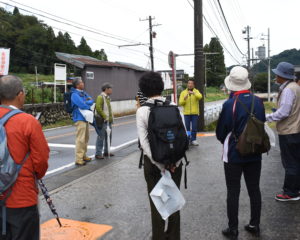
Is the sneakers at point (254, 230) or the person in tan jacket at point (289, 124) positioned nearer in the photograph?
the sneakers at point (254, 230)

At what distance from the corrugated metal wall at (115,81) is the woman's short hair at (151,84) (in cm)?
1893

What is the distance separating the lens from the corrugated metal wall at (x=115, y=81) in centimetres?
2256

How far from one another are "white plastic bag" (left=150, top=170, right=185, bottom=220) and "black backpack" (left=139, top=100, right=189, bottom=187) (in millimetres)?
156

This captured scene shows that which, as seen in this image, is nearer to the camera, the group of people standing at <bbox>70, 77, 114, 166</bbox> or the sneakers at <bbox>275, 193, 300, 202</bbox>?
the sneakers at <bbox>275, 193, 300, 202</bbox>

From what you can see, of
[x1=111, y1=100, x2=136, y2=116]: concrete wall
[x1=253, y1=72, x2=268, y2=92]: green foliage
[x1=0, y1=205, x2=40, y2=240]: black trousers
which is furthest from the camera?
[x1=253, y1=72, x2=268, y2=92]: green foliage

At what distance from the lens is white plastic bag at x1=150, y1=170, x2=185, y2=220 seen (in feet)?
9.36

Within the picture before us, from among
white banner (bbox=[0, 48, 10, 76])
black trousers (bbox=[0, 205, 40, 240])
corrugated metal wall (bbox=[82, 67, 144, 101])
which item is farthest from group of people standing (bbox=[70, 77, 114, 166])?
corrugated metal wall (bbox=[82, 67, 144, 101])

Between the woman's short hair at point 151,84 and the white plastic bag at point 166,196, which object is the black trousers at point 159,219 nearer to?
the white plastic bag at point 166,196

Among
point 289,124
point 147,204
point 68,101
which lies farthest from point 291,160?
point 68,101

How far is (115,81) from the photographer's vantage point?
2622 centimetres

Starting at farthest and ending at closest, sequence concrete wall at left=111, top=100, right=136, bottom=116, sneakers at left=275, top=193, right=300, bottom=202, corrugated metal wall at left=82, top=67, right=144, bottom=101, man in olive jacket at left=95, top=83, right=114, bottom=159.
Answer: concrete wall at left=111, top=100, right=136, bottom=116, corrugated metal wall at left=82, top=67, right=144, bottom=101, man in olive jacket at left=95, top=83, right=114, bottom=159, sneakers at left=275, top=193, right=300, bottom=202

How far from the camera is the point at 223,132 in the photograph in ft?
11.0

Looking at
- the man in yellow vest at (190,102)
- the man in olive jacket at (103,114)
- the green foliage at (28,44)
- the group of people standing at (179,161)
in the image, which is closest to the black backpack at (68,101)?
the man in olive jacket at (103,114)

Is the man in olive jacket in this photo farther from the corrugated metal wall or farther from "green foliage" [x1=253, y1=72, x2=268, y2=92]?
"green foliage" [x1=253, y1=72, x2=268, y2=92]
